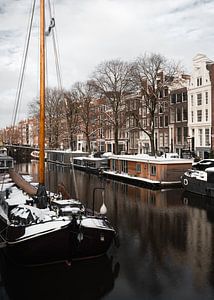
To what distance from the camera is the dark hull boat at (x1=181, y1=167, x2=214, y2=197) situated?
24.6 metres

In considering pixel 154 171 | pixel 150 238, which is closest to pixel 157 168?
pixel 154 171

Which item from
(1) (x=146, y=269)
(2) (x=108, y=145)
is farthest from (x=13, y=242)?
(2) (x=108, y=145)

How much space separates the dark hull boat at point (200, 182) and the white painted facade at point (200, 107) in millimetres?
17803

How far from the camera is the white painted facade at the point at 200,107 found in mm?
44906

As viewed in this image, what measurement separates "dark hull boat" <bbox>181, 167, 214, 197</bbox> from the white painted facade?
1780 centimetres

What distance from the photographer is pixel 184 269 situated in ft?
37.9

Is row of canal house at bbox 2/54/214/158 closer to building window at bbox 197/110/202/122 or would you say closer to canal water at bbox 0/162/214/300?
building window at bbox 197/110/202/122

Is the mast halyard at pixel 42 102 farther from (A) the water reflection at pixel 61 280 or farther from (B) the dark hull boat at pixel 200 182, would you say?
(B) the dark hull boat at pixel 200 182

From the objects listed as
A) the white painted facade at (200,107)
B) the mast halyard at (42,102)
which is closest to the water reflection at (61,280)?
the mast halyard at (42,102)

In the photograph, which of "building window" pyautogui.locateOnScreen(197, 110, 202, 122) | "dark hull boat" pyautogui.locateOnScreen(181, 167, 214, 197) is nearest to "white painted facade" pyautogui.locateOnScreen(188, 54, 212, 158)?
"building window" pyautogui.locateOnScreen(197, 110, 202, 122)

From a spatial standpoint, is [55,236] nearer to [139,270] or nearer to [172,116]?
[139,270]

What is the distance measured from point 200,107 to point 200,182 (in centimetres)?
2219

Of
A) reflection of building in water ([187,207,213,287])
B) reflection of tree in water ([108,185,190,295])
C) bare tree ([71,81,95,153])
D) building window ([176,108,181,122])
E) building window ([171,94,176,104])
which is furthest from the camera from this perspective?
bare tree ([71,81,95,153])

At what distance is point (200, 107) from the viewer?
45.8 m
